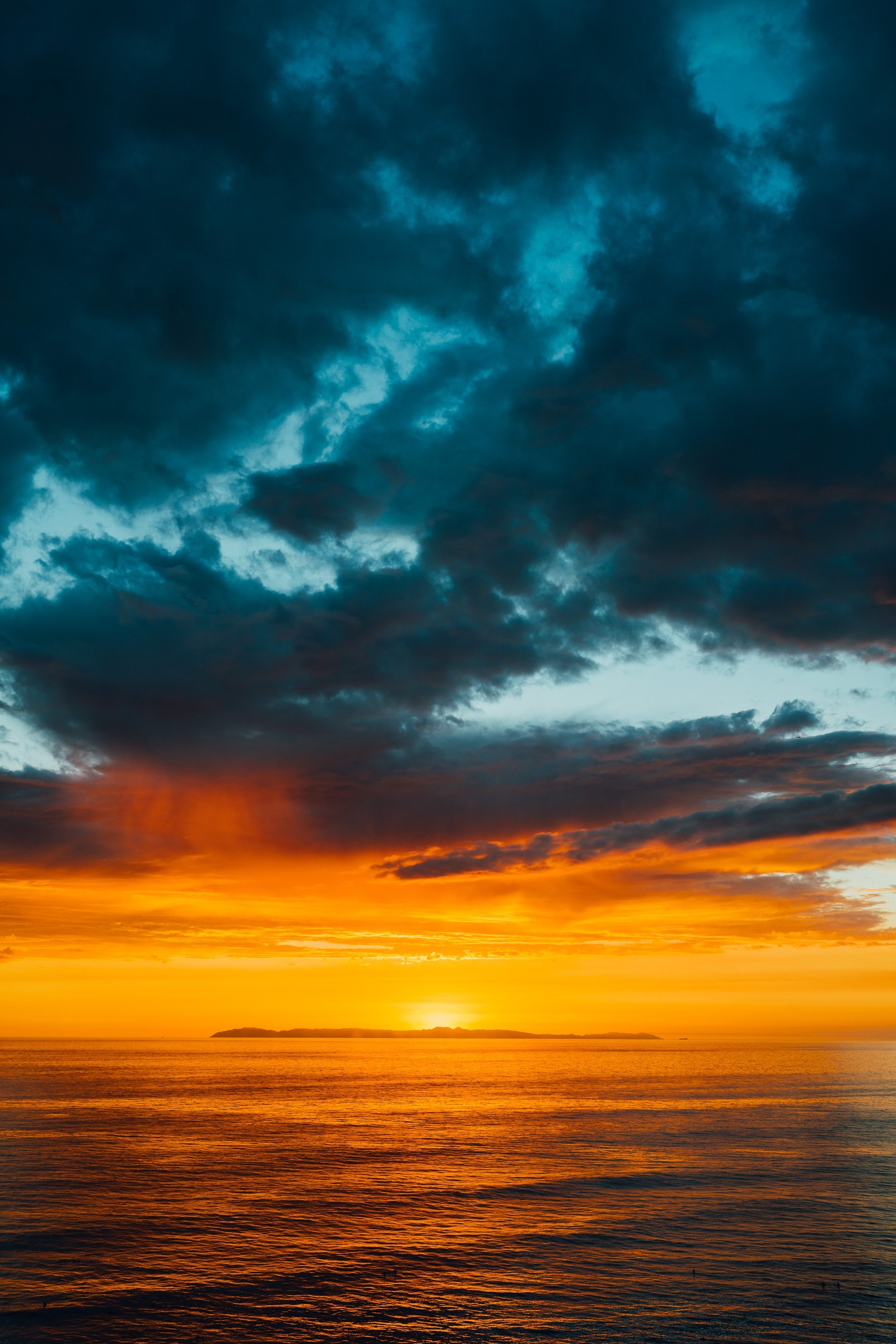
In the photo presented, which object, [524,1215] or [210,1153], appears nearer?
[524,1215]

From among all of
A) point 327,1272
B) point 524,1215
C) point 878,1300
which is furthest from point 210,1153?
point 878,1300

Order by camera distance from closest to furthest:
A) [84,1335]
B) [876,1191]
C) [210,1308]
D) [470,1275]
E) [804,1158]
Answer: [84,1335], [210,1308], [470,1275], [876,1191], [804,1158]

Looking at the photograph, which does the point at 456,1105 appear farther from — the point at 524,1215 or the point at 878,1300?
the point at 878,1300

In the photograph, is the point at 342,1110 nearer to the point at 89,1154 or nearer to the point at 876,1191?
the point at 89,1154

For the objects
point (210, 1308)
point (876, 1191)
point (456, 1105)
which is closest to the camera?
point (210, 1308)

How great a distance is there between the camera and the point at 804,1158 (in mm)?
87750

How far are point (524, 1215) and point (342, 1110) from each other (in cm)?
8795

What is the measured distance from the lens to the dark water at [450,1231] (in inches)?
1656

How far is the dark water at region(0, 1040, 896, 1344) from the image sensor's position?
4206 cm

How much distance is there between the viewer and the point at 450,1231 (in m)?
59.7

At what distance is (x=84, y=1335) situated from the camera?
132 ft

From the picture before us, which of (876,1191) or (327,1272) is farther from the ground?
(327,1272)

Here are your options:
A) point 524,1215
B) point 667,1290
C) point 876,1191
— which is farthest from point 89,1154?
point 876,1191

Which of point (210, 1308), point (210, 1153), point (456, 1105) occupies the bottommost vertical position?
point (456, 1105)
